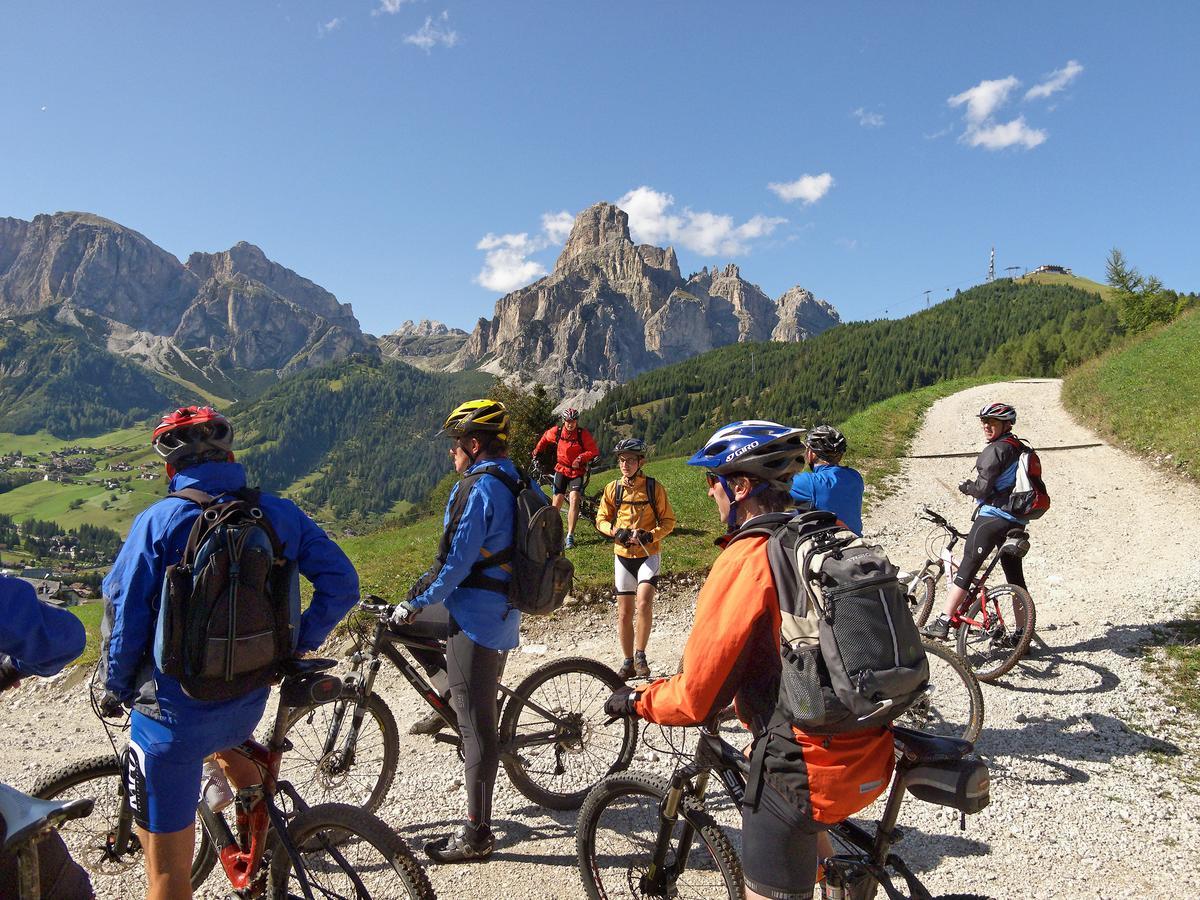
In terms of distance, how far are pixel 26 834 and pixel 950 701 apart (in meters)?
6.20

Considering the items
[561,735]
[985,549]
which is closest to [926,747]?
[561,735]

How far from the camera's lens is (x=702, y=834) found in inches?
129

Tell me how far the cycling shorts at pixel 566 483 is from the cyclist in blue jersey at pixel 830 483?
8468 mm

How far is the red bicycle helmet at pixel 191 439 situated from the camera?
3037 mm

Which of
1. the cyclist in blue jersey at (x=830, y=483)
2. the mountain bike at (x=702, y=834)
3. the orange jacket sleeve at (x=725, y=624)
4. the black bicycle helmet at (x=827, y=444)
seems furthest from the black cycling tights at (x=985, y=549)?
the orange jacket sleeve at (x=725, y=624)

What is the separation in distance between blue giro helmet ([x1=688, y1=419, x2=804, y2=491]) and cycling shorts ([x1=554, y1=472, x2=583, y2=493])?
11135 mm

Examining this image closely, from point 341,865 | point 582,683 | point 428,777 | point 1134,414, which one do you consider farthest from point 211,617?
point 1134,414

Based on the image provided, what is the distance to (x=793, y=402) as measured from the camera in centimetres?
13600

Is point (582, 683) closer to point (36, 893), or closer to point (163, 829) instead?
point (163, 829)

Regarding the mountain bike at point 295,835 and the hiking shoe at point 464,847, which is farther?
the hiking shoe at point 464,847

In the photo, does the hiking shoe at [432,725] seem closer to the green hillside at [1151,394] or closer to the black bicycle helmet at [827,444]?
the black bicycle helmet at [827,444]

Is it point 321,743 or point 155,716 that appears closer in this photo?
point 155,716

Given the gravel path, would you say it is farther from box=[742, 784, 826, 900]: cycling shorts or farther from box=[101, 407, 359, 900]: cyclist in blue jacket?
box=[742, 784, 826, 900]: cycling shorts

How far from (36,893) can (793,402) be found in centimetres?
14056
